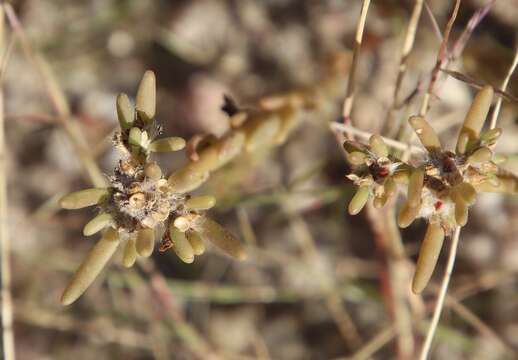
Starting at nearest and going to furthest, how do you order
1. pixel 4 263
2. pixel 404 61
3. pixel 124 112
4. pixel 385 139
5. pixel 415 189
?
pixel 415 189 → pixel 124 112 → pixel 385 139 → pixel 404 61 → pixel 4 263

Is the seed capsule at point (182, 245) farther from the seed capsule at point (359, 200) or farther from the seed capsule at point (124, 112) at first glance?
the seed capsule at point (359, 200)

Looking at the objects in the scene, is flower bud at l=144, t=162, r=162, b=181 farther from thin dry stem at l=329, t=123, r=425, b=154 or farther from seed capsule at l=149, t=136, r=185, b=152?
thin dry stem at l=329, t=123, r=425, b=154

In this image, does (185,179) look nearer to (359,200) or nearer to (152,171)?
(152,171)

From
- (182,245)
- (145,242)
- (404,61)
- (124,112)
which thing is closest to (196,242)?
(182,245)

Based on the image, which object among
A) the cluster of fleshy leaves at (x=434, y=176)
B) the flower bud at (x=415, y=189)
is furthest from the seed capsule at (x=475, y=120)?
the flower bud at (x=415, y=189)

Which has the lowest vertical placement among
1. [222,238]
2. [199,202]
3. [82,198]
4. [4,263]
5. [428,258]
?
[428,258]

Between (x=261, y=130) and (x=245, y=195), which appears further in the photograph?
(x=245, y=195)
